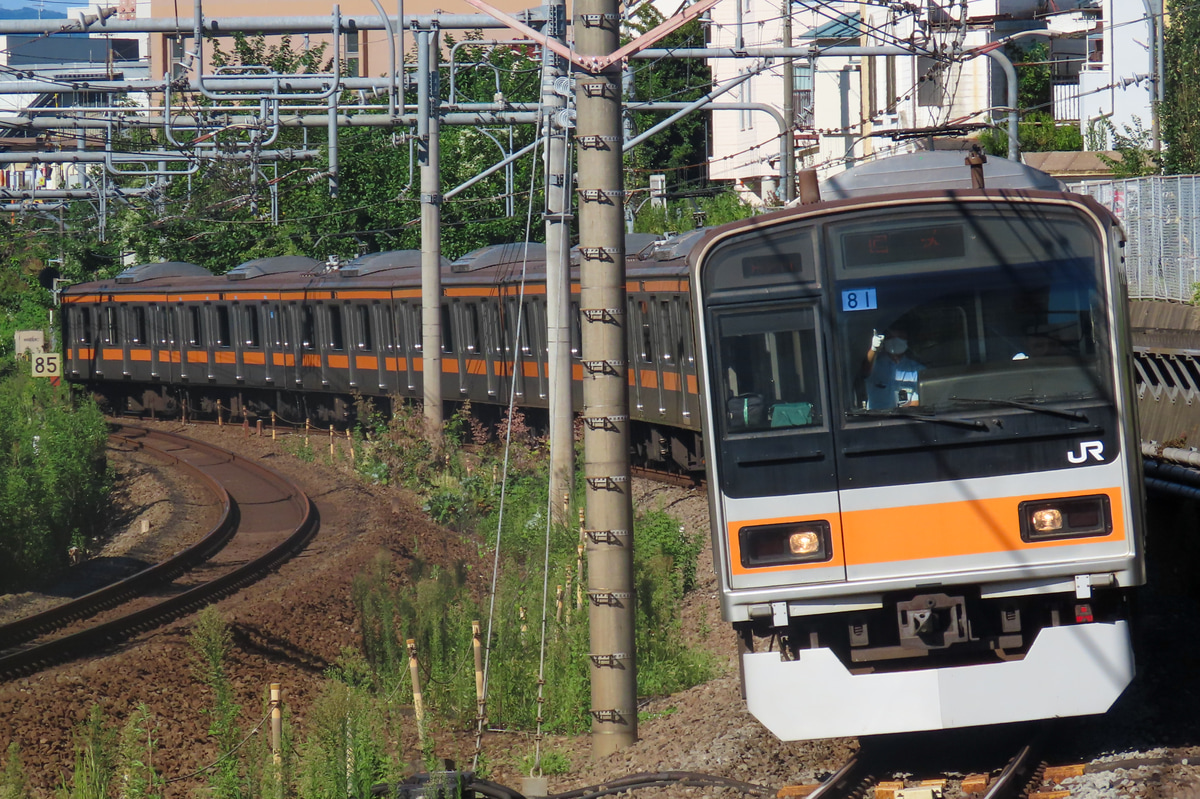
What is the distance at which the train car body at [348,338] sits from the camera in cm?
1828

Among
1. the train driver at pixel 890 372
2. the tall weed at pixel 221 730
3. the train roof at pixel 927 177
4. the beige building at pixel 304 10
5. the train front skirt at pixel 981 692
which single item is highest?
the beige building at pixel 304 10

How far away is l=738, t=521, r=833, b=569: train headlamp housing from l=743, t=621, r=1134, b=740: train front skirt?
1.80ft

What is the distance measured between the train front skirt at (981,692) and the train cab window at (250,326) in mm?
23816

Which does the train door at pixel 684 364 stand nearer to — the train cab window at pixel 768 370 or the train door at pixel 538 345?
the train door at pixel 538 345

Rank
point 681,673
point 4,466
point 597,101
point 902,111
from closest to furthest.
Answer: point 597,101 < point 681,673 < point 4,466 < point 902,111

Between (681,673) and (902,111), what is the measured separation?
71.5 ft

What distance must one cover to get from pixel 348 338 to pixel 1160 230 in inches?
552

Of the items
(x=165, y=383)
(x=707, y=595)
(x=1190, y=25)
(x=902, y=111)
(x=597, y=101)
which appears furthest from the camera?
(x=165, y=383)

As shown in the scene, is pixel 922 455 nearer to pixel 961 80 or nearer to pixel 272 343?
pixel 272 343

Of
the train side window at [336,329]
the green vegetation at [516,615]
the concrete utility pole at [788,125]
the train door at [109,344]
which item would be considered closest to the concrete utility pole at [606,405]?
the green vegetation at [516,615]

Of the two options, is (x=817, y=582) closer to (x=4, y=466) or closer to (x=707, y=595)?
(x=707, y=595)

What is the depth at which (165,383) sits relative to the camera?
31875mm

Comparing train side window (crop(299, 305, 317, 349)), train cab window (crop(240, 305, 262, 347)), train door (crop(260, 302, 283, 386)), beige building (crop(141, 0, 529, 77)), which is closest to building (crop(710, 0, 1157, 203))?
train side window (crop(299, 305, 317, 349))

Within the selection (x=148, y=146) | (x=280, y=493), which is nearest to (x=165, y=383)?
(x=148, y=146)
